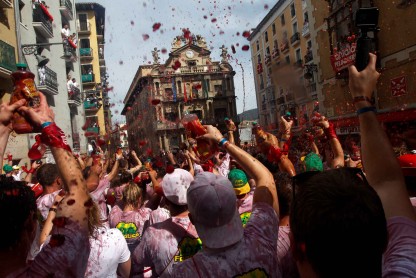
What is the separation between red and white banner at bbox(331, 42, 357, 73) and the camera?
16.5 metres

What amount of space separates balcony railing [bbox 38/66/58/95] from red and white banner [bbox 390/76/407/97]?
608 inches

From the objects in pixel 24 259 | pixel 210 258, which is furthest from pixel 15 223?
pixel 210 258

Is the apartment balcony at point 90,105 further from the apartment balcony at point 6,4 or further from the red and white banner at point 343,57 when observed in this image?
the red and white banner at point 343,57

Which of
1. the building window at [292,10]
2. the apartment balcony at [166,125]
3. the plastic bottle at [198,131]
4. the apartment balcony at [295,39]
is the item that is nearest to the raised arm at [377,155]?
the plastic bottle at [198,131]

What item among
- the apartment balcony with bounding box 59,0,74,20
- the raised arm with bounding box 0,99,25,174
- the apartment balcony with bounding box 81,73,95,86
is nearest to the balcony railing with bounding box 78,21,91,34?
the apartment balcony with bounding box 81,73,95,86

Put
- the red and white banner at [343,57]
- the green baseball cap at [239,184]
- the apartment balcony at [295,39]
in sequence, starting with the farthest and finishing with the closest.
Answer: the apartment balcony at [295,39], the red and white banner at [343,57], the green baseball cap at [239,184]

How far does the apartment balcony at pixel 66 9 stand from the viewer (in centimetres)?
2241

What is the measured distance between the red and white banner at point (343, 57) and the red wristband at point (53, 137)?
16.4 metres

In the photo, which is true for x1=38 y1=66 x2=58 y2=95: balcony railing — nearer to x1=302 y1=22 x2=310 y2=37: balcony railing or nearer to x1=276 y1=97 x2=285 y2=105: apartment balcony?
x1=276 y1=97 x2=285 y2=105: apartment balcony

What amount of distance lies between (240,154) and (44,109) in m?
1.15

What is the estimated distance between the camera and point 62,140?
5.72 feet

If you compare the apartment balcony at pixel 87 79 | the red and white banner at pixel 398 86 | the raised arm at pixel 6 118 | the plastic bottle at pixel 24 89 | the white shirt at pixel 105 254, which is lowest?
the white shirt at pixel 105 254

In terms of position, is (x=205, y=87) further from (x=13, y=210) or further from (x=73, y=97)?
(x=13, y=210)

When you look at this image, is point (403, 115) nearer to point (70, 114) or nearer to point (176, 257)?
point (176, 257)
